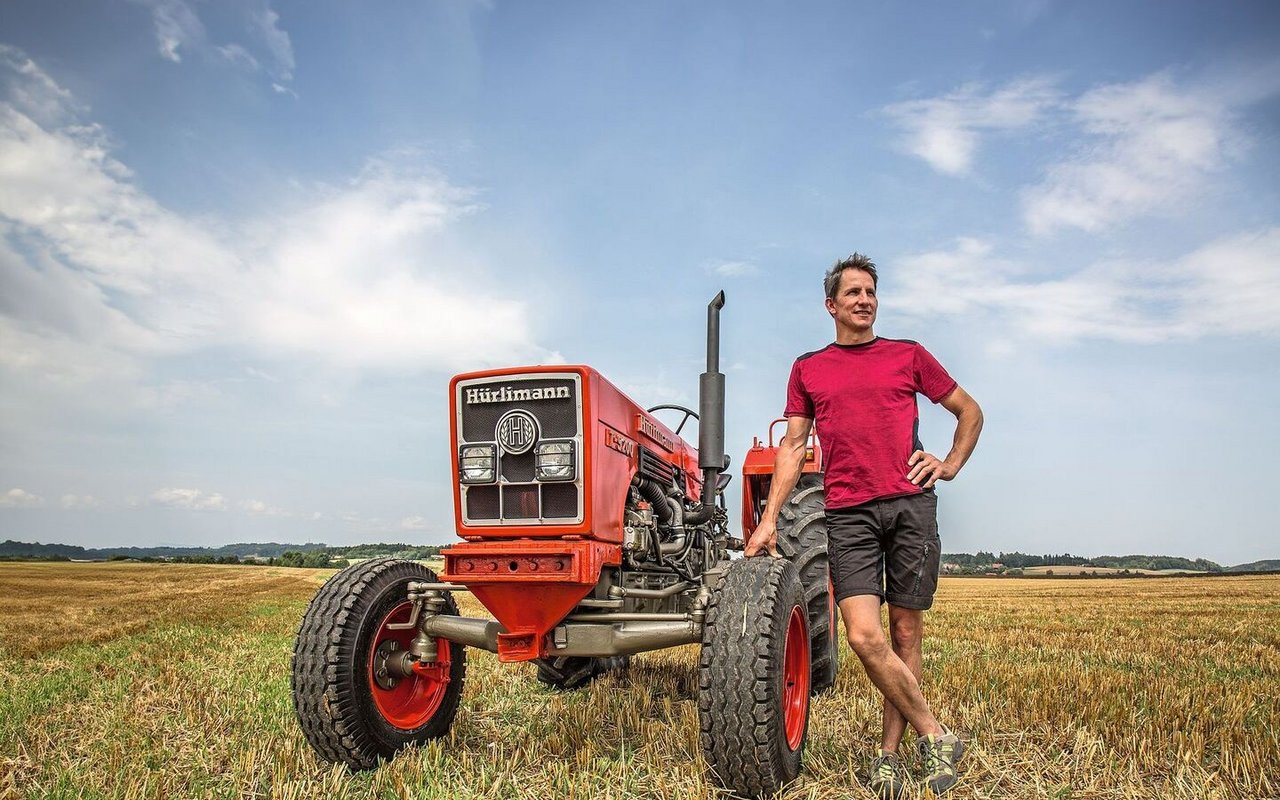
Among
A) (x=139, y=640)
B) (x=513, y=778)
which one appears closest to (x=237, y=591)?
(x=139, y=640)

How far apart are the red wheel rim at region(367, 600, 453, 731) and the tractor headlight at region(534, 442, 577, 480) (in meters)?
1.04

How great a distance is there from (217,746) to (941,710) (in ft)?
12.2

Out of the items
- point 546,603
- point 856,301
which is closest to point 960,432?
point 856,301

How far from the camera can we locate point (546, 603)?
12.9 ft

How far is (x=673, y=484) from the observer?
5406mm

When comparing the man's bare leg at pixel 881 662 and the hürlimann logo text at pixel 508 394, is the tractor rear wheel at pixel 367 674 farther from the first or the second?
the man's bare leg at pixel 881 662

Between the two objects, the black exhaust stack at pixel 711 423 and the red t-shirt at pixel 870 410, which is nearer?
the red t-shirt at pixel 870 410

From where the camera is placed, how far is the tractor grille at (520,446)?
4031mm

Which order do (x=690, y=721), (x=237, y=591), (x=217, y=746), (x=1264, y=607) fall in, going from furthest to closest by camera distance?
(x=237, y=591) < (x=1264, y=607) < (x=690, y=721) < (x=217, y=746)

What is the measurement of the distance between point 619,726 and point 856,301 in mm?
2535

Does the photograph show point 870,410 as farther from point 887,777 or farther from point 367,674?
point 367,674

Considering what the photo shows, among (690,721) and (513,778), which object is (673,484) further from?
(513,778)

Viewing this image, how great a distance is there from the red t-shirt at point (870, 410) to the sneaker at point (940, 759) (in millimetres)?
1018

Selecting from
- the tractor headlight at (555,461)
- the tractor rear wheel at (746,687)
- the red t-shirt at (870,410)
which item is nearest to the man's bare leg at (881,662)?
the tractor rear wheel at (746,687)
